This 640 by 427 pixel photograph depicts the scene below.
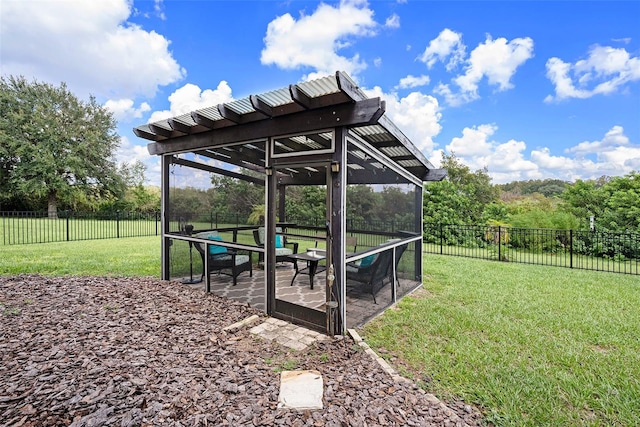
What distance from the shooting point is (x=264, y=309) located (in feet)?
12.9

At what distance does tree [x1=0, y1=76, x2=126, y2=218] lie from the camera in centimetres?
1905

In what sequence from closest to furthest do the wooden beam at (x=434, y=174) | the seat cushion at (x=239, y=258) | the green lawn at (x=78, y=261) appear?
the seat cushion at (x=239, y=258) < the green lawn at (x=78, y=261) < the wooden beam at (x=434, y=174)

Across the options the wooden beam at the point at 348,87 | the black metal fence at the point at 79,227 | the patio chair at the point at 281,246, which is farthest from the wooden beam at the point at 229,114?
the black metal fence at the point at 79,227

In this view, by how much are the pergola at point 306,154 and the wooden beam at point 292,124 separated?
11 mm

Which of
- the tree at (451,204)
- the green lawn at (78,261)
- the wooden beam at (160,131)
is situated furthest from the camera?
the tree at (451,204)

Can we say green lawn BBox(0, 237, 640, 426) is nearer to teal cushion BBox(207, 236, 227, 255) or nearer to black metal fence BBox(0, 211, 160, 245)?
teal cushion BBox(207, 236, 227, 255)

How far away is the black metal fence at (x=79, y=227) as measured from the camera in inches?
431

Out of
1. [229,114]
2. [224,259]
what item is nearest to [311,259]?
[224,259]

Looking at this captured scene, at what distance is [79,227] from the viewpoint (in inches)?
490

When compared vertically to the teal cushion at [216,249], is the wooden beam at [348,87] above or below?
above

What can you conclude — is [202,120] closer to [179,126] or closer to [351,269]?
[179,126]

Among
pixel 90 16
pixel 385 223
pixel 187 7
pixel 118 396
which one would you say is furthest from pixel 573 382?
pixel 90 16

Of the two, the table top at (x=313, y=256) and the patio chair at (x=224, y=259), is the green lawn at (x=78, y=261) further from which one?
the table top at (x=313, y=256)

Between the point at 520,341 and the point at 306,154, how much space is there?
3279 mm
